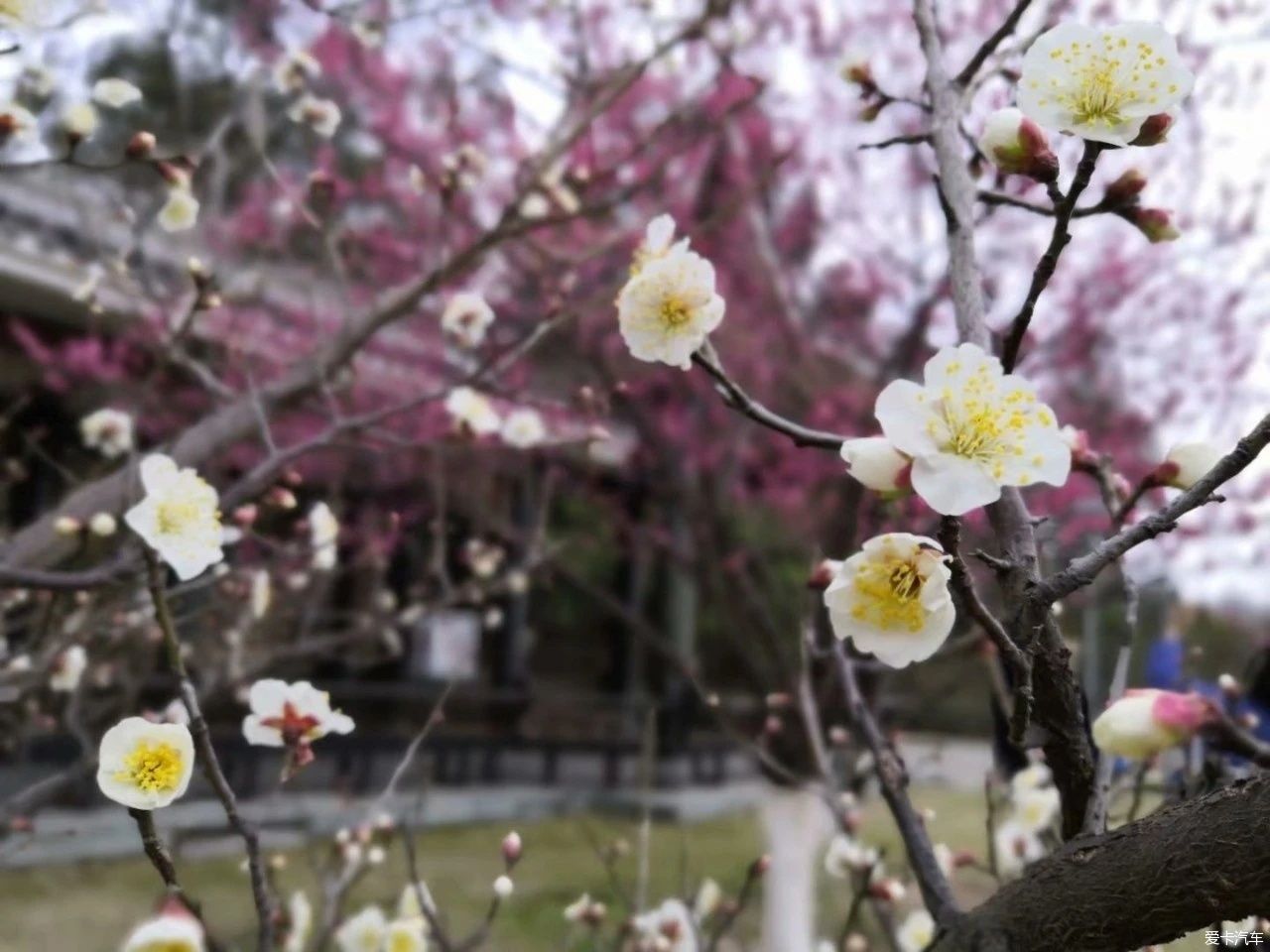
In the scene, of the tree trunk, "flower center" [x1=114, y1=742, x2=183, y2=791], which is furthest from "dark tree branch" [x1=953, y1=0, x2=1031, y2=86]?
the tree trunk

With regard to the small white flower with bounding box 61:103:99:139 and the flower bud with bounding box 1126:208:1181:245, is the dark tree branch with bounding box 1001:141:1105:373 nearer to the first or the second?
the flower bud with bounding box 1126:208:1181:245

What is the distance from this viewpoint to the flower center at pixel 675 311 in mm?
1090

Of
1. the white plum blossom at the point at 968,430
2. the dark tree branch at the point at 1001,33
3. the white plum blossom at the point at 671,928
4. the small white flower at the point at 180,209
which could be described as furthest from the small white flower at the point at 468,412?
the white plum blossom at the point at 968,430

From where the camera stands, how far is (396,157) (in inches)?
294

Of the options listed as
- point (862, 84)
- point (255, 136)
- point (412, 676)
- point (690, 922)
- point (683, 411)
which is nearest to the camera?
point (862, 84)

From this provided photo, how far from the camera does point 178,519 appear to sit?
1.40 meters

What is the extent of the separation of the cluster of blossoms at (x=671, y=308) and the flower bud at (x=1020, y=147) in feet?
0.94

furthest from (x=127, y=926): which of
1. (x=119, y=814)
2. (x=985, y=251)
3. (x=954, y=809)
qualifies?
(x=954, y=809)

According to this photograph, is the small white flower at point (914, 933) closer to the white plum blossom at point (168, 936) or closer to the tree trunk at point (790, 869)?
the white plum blossom at point (168, 936)

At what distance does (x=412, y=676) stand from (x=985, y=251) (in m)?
5.40

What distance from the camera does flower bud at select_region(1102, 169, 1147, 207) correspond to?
3.64 ft

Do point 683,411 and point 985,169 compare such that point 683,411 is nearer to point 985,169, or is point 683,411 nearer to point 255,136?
point 255,136

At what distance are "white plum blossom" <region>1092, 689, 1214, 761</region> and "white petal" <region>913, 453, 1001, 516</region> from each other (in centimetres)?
18

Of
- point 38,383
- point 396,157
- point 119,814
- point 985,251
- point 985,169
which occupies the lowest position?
point 985,169
